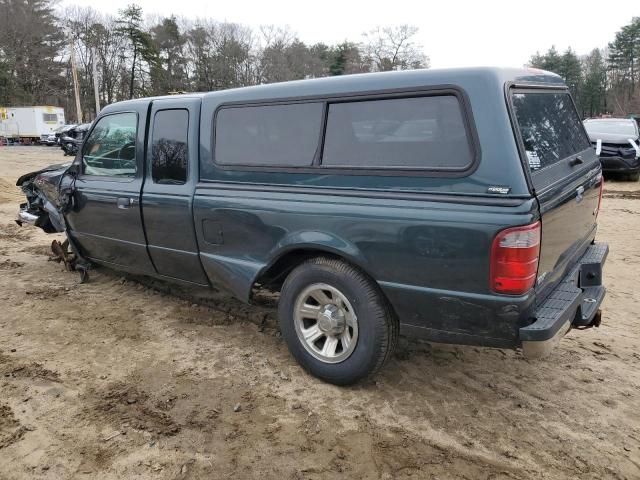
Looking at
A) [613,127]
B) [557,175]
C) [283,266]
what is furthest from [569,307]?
[613,127]

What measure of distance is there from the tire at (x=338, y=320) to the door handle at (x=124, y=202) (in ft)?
6.01

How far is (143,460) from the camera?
8.98 ft

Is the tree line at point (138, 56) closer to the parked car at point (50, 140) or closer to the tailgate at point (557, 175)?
the parked car at point (50, 140)

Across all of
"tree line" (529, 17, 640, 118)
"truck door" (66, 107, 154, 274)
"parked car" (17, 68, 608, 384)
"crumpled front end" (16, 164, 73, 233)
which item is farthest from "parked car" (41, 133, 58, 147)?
"tree line" (529, 17, 640, 118)

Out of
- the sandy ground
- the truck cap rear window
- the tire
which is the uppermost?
the truck cap rear window

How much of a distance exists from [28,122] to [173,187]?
44.3 meters

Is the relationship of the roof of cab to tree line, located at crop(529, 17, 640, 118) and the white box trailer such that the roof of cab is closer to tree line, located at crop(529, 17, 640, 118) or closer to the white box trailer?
the white box trailer

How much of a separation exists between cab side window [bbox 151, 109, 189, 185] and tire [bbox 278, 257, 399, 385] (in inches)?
54.5

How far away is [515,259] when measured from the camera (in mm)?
Answer: 2619

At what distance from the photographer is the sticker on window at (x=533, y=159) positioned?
9.41ft

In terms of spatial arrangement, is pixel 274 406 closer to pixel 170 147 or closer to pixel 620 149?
pixel 170 147

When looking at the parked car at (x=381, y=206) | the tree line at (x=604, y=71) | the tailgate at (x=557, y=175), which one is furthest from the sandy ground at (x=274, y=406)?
the tree line at (x=604, y=71)

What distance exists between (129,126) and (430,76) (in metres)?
2.88

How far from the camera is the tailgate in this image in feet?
9.34
